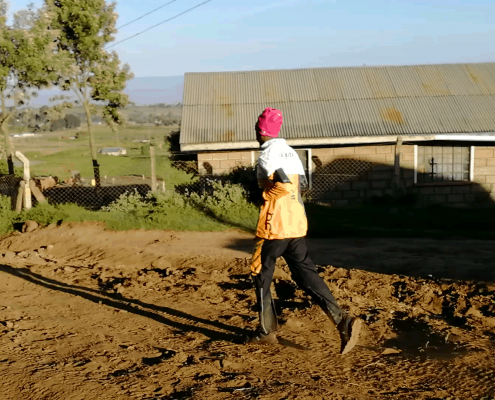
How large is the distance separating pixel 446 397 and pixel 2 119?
18453 mm

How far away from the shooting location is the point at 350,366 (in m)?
4.17

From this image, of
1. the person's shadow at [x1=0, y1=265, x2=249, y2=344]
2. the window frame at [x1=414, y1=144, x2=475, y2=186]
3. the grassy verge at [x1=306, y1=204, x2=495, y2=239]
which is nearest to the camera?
the person's shadow at [x1=0, y1=265, x2=249, y2=344]

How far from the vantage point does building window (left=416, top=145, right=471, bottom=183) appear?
1459cm

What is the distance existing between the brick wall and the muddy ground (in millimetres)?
4860

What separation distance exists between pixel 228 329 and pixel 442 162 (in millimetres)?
11068

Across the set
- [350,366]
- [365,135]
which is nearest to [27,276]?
[350,366]

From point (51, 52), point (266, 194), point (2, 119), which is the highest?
point (51, 52)

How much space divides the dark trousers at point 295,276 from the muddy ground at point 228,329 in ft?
1.03

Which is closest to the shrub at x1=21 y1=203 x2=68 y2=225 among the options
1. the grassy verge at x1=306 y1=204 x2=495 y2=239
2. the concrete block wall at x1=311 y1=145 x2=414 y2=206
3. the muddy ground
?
the muddy ground

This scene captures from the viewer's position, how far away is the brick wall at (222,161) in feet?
45.5

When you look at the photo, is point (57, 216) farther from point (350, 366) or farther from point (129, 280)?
point (350, 366)

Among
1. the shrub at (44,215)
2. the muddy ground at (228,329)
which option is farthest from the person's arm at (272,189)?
the shrub at (44,215)

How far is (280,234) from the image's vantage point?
4.44 meters

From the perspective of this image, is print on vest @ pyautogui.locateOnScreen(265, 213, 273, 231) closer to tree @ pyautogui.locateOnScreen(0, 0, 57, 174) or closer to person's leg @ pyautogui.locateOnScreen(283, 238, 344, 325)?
person's leg @ pyautogui.locateOnScreen(283, 238, 344, 325)
